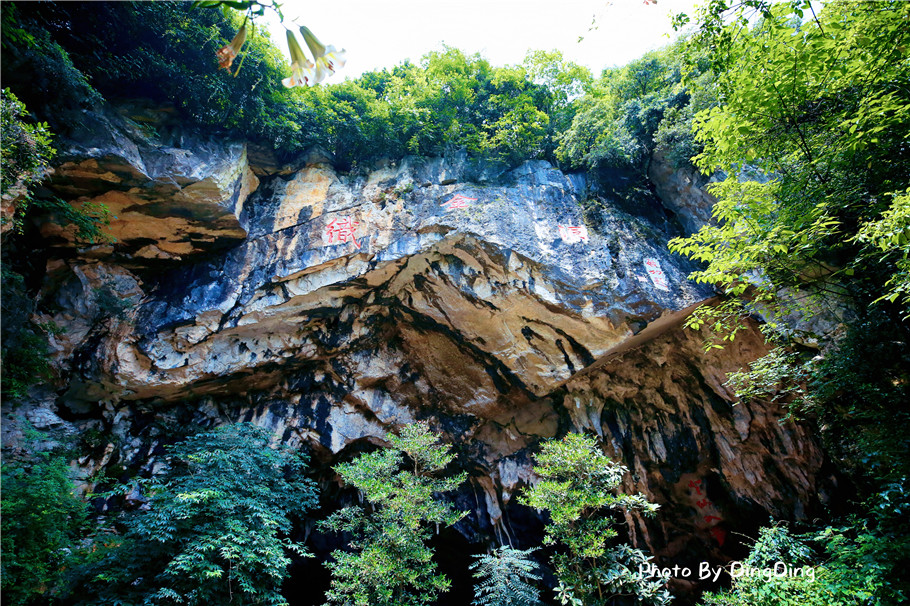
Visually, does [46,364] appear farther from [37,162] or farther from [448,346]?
[448,346]

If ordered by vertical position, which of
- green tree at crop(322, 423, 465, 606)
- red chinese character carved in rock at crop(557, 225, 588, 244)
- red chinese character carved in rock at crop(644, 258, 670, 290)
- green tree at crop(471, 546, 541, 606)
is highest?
red chinese character carved in rock at crop(557, 225, 588, 244)

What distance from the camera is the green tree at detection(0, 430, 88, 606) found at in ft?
12.9

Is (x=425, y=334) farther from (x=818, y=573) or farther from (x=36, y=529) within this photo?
(x=818, y=573)

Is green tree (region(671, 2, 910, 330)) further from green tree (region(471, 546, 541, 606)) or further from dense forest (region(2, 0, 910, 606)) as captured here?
green tree (region(471, 546, 541, 606))

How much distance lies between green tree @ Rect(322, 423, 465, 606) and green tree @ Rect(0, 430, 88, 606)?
9.41ft

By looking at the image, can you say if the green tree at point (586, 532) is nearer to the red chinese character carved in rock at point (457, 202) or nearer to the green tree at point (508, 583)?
the green tree at point (508, 583)

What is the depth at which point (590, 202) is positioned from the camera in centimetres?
738

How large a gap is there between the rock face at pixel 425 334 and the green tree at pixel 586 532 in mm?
2017

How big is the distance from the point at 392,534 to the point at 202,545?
6.95 feet

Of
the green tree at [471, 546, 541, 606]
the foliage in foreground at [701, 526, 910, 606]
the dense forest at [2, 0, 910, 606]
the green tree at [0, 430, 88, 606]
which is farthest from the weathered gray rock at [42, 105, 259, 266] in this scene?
the foliage in foreground at [701, 526, 910, 606]

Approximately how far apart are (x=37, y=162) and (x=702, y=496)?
1037 centimetres

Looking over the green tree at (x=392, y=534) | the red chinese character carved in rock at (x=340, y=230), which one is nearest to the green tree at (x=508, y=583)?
the green tree at (x=392, y=534)

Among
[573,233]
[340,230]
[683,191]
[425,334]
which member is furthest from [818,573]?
[340,230]

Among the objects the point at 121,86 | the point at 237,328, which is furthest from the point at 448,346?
the point at 121,86
